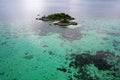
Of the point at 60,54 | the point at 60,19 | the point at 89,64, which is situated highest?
the point at 60,19

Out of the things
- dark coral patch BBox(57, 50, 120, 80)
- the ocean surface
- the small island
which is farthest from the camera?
the small island

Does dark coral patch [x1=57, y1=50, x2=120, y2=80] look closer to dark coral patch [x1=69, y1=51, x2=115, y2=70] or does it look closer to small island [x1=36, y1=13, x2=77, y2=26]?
dark coral patch [x1=69, y1=51, x2=115, y2=70]

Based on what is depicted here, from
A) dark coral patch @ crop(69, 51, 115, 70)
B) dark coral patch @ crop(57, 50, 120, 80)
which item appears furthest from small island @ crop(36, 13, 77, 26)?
dark coral patch @ crop(69, 51, 115, 70)

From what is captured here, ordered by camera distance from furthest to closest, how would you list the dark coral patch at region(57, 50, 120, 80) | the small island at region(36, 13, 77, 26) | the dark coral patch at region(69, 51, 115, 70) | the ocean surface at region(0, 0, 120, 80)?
the small island at region(36, 13, 77, 26) → the dark coral patch at region(69, 51, 115, 70) → the ocean surface at region(0, 0, 120, 80) → the dark coral patch at region(57, 50, 120, 80)

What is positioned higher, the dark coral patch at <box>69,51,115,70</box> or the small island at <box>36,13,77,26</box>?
the small island at <box>36,13,77,26</box>

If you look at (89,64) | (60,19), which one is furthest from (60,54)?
(60,19)

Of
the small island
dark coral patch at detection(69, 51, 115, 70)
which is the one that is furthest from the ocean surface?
the small island

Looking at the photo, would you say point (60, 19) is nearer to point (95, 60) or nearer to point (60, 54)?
point (60, 54)

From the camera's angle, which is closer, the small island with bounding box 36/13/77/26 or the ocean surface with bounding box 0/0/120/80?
the ocean surface with bounding box 0/0/120/80

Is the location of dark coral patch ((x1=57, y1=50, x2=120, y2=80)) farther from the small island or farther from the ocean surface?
the small island

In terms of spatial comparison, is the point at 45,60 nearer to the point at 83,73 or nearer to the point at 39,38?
the point at 83,73

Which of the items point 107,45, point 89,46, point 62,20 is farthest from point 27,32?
point 107,45
